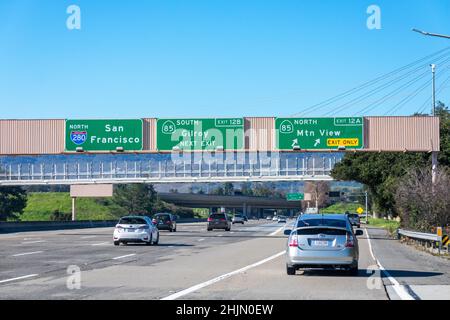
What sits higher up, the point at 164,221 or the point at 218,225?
the point at 164,221

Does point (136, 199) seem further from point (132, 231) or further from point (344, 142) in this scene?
point (132, 231)

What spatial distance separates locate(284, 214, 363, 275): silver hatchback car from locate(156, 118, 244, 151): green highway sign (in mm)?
31736

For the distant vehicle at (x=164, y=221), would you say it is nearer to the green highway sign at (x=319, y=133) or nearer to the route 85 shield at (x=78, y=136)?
the route 85 shield at (x=78, y=136)

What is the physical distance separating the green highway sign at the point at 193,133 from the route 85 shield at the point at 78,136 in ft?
16.9

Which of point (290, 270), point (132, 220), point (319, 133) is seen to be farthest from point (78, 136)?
point (290, 270)

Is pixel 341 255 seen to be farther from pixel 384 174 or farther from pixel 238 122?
pixel 384 174

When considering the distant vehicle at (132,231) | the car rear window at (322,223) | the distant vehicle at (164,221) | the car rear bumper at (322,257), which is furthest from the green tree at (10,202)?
the car rear bumper at (322,257)

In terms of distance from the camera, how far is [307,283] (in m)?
17.5

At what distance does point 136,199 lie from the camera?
125812mm

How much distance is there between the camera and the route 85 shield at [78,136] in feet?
170

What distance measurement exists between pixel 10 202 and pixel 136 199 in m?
29.6

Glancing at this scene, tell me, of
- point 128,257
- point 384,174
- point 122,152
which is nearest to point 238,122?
point 122,152

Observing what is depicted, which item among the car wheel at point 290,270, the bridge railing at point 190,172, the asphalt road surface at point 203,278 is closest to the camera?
the asphalt road surface at point 203,278

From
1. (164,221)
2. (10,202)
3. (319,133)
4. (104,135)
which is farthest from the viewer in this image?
(10,202)
